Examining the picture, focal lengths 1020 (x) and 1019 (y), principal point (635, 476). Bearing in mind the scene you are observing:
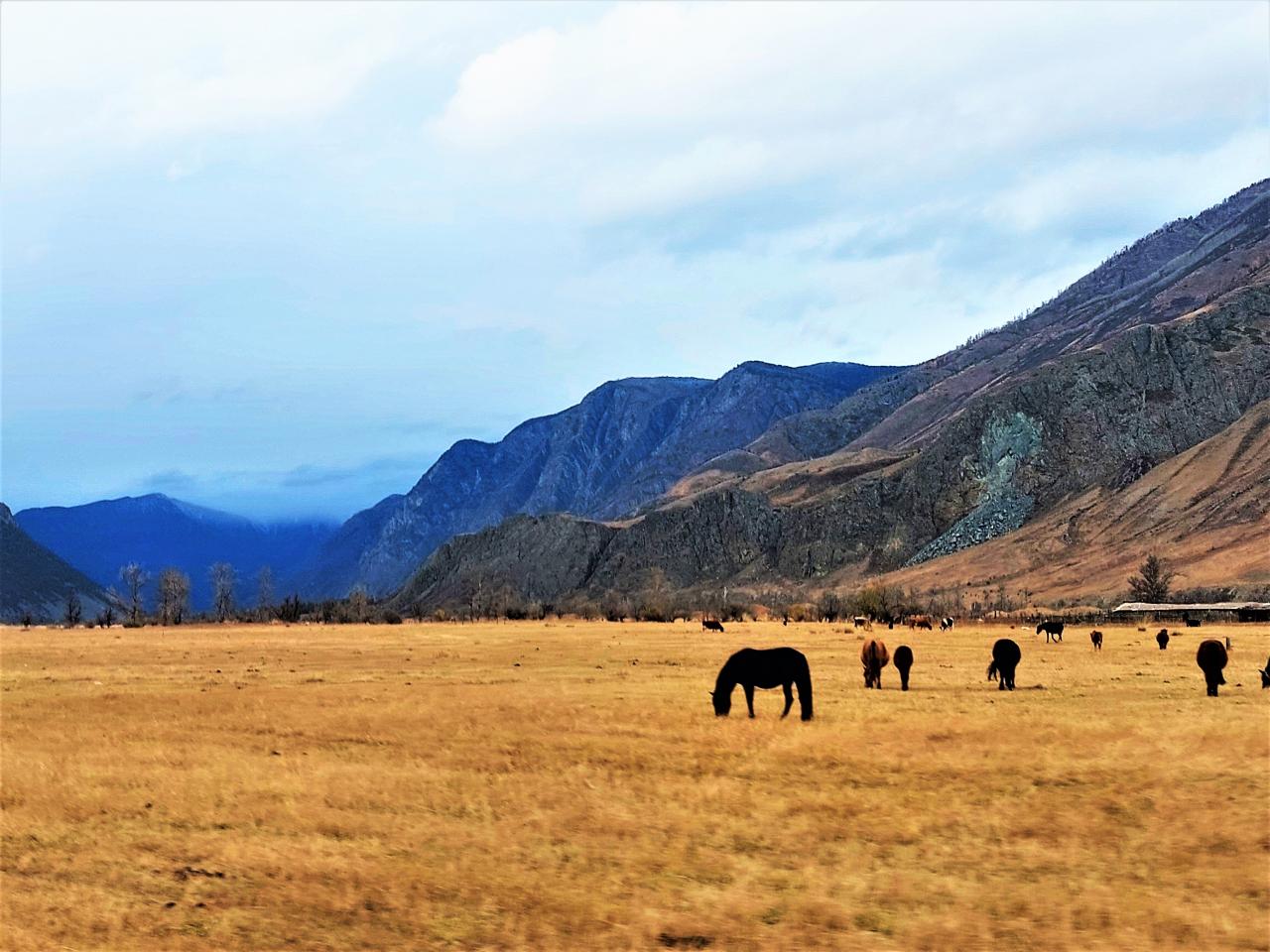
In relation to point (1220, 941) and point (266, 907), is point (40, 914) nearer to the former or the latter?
point (266, 907)

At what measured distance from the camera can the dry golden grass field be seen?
36.3ft

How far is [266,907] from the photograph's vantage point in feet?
39.2

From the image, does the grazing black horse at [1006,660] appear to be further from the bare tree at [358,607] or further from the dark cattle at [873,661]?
the bare tree at [358,607]

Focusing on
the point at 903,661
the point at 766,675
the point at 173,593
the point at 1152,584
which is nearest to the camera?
the point at 766,675

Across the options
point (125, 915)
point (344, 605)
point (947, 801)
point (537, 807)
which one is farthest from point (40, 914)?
point (344, 605)

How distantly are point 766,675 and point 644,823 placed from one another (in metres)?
10.2

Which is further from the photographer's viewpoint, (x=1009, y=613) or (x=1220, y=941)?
(x=1009, y=613)

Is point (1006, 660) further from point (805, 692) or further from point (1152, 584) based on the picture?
point (1152, 584)

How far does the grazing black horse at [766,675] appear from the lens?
2423 centimetres

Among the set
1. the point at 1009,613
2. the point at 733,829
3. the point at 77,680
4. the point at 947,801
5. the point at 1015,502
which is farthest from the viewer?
the point at 1015,502

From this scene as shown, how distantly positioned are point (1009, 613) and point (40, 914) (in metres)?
99.8

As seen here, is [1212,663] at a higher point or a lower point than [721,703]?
lower

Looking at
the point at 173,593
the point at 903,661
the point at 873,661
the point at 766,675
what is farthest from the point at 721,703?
the point at 173,593

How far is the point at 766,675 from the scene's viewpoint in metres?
24.7
